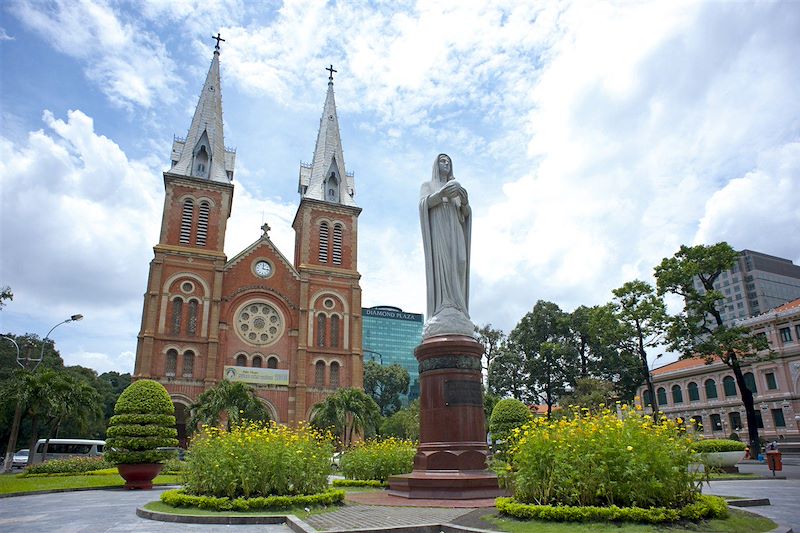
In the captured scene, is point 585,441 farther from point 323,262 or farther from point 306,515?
point 323,262

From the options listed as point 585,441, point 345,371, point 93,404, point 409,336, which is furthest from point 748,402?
point 409,336

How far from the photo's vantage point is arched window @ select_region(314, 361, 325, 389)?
4147 centimetres

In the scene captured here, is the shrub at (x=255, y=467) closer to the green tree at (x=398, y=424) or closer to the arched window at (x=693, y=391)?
the green tree at (x=398, y=424)

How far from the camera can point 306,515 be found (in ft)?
25.5

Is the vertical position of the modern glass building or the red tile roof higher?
the modern glass building

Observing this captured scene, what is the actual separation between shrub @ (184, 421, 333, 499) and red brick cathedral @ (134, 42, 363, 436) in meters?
29.5

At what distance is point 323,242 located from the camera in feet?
150

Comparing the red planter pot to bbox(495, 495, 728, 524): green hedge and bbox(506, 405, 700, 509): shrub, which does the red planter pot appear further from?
bbox(495, 495, 728, 524): green hedge

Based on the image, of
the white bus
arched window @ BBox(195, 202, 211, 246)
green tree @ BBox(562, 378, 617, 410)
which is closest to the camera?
green tree @ BBox(562, 378, 617, 410)

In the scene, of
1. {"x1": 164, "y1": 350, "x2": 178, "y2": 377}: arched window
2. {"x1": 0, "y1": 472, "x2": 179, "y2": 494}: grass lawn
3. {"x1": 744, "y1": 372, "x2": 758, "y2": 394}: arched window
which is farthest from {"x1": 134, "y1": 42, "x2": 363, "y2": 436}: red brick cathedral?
{"x1": 744, "y1": 372, "x2": 758, "y2": 394}: arched window

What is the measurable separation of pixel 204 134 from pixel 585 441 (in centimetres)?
4395

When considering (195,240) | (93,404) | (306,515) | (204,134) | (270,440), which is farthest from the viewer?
(204,134)

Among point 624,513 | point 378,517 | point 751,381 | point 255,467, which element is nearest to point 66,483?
point 255,467

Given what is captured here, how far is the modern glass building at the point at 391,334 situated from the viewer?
11505cm
